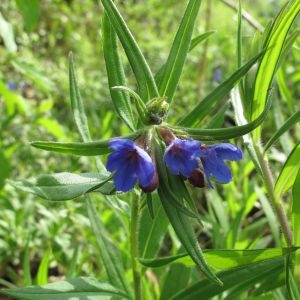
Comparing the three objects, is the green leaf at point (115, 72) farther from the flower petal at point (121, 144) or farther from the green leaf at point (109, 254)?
the green leaf at point (109, 254)

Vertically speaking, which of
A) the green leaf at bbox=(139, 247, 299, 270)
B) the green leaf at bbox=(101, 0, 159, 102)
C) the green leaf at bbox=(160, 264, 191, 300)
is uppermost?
the green leaf at bbox=(101, 0, 159, 102)

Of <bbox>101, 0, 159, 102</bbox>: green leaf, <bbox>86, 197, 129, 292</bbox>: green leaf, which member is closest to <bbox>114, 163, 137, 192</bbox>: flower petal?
<bbox>101, 0, 159, 102</bbox>: green leaf

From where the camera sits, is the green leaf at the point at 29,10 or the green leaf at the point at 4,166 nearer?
the green leaf at the point at 29,10

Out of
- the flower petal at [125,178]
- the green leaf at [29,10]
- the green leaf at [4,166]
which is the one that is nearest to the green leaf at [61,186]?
the flower petal at [125,178]

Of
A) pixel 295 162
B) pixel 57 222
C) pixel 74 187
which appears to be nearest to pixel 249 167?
pixel 57 222

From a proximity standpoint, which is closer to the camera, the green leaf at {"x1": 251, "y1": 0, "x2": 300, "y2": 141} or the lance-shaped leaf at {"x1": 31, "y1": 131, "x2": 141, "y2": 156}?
the lance-shaped leaf at {"x1": 31, "y1": 131, "x2": 141, "y2": 156}

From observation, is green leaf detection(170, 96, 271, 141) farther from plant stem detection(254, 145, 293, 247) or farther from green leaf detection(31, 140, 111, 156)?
plant stem detection(254, 145, 293, 247)

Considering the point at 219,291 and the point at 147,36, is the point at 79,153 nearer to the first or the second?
the point at 219,291

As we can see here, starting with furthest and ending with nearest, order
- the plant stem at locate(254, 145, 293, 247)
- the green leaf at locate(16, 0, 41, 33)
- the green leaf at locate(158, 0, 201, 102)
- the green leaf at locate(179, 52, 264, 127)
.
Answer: the green leaf at locate(16, 0, 41, 33)
the plant stem at locate(254, 145, 293, 247)
the green leaf at locate(158, 0, 201, 102)
the green leaf at locate(179, 52, 264, 127)

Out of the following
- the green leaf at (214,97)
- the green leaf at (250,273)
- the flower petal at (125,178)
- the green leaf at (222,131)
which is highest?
the green leaf at (214,97)

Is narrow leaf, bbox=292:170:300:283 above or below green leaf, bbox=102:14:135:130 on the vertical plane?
below
